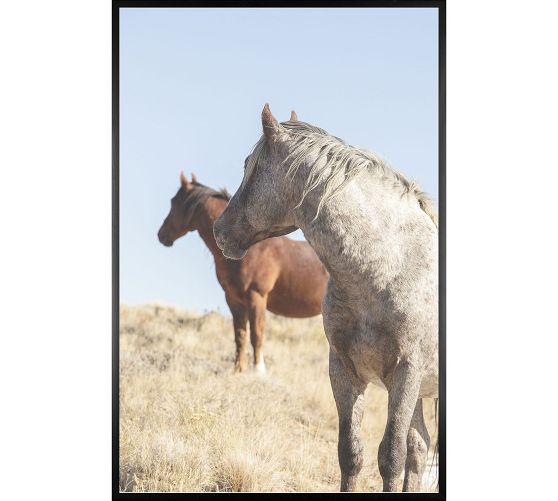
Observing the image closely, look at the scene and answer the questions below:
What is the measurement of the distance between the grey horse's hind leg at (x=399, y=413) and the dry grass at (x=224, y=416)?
942 millimetres

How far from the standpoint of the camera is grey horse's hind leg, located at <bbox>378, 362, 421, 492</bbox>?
10.3 ft

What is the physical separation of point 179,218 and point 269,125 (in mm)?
4428

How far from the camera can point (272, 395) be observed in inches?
245

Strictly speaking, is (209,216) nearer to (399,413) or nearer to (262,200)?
(262,200)

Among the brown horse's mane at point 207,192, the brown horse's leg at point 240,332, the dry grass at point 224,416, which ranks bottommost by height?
the dry grass at point 224,416

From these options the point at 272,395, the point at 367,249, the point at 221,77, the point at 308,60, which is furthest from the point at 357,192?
the point at 272,395

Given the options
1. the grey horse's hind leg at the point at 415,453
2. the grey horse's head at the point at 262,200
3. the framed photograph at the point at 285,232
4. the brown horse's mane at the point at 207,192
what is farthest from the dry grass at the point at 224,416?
the brown horse's mane at the point at 207,192

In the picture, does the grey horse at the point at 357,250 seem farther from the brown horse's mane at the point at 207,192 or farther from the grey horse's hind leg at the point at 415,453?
the brown horse's mane at the point at 207,192

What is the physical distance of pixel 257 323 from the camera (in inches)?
290

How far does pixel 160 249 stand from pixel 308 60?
3.23m

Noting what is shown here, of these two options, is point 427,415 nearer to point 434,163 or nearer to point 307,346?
point 307,346

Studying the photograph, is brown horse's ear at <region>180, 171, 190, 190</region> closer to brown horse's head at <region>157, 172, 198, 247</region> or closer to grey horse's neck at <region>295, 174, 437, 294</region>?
brown horse's head at <region>157, 172, 198, 247</region>

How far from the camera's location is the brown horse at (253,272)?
24.2 ft

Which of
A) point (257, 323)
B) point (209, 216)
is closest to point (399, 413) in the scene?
point (257, 323)
